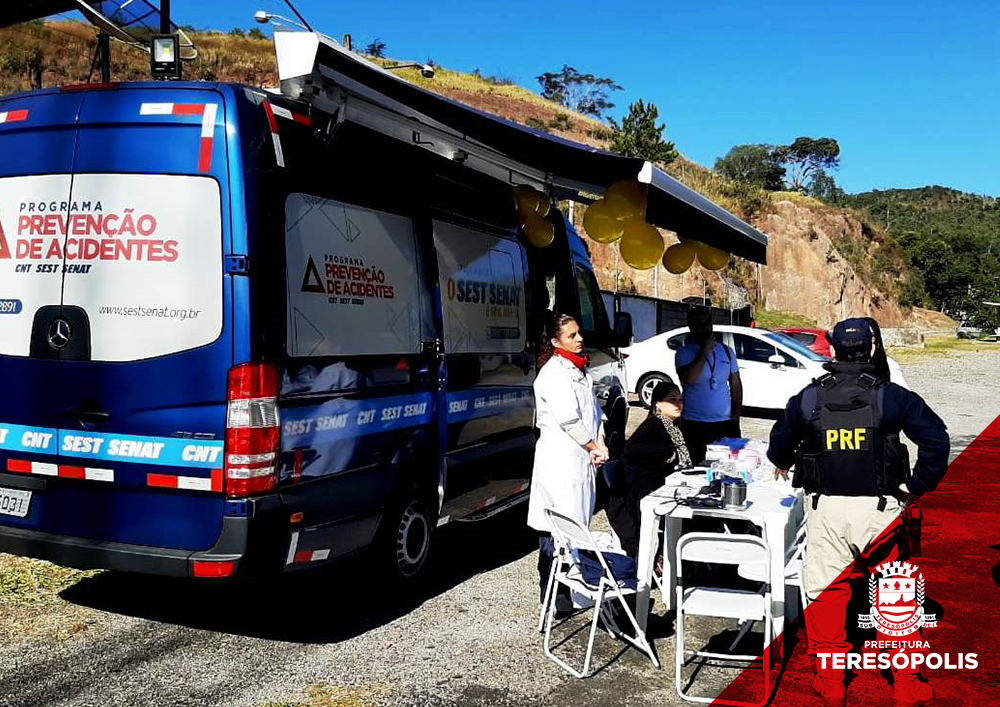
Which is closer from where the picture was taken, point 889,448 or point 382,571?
point 889,448

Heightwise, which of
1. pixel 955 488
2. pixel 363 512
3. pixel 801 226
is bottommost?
pixel 955 488

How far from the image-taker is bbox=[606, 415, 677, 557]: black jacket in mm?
5188

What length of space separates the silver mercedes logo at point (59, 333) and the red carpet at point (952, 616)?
359 centimetres

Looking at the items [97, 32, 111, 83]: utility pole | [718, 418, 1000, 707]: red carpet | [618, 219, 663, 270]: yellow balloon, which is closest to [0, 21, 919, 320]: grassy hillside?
[97, 32, 111, 83]: utility pole

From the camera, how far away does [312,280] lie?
15.0 ft

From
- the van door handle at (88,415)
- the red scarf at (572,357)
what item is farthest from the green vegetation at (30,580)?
the red scarf at (572,357)

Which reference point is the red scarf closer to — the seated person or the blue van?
the seated person

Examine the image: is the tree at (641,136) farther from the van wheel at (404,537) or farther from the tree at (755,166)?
the van wheel at (404,537)

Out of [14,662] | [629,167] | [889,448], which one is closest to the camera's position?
[889,448]

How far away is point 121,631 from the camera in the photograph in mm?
4906

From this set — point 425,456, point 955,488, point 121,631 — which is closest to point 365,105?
point 425,456

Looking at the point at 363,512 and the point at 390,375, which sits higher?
the point at 390,375

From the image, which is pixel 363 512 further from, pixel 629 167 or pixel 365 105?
pixel 629 167

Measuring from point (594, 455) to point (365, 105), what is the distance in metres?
2.32
